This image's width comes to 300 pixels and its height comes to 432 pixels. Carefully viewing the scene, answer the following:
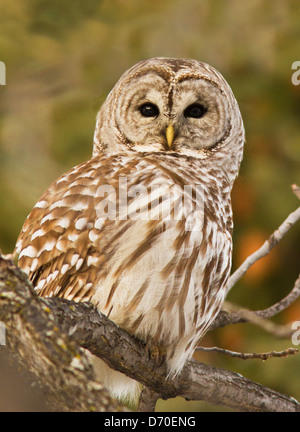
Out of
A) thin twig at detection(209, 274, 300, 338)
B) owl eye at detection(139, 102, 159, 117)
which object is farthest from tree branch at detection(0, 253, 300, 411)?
owl eye at detection(139, 102, 159, 117)

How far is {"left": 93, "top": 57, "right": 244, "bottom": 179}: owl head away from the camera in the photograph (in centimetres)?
232

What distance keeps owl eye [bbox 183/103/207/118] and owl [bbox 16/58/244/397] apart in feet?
0.24

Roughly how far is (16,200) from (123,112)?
80 centimetres

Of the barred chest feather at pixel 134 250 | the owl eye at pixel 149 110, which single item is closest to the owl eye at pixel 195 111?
the owl eye at pixel 149 110

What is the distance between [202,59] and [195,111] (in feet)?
4.08

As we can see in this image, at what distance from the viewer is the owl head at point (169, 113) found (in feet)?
7.61

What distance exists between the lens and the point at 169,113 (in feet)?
7.57

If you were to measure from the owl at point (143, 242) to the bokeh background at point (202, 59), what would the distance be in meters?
1.12

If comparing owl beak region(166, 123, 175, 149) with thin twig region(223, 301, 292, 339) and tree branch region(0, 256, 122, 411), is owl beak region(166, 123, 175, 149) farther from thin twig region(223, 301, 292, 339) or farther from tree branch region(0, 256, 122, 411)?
tree branch region(0, 256, 122, 411)

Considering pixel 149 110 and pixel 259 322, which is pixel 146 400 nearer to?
pixel 259 322

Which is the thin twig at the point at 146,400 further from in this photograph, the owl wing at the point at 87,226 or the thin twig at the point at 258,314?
the owl wing at the point at 87,226

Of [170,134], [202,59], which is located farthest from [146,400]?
[202,59]

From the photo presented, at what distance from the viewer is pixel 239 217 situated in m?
3.54
